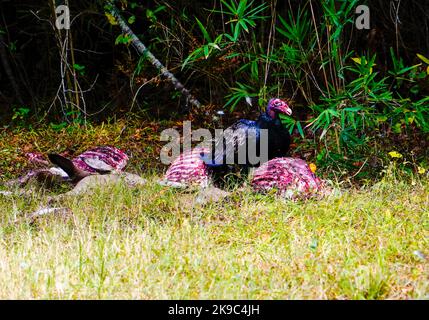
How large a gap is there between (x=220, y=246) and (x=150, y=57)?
2968mm

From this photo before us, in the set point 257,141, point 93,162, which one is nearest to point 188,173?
point 257,141

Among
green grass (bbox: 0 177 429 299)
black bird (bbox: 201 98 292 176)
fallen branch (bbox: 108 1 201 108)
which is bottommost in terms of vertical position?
green grass (bbox: 0 177 429 299)

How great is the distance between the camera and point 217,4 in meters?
6.48

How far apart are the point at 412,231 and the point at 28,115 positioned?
14.1 feet

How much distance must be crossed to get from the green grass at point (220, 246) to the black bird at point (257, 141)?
63cm

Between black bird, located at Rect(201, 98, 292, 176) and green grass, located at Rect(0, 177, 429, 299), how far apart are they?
627 millimetres

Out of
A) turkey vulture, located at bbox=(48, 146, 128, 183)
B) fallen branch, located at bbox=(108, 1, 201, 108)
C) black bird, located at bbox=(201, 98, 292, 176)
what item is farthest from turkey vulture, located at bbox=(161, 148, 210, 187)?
fallen branch, located at bbox=(108, 1, 201, 108)

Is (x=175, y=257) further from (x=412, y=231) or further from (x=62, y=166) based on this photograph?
(x=62, y=166)

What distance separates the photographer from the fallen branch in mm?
6156

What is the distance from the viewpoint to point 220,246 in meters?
3.55

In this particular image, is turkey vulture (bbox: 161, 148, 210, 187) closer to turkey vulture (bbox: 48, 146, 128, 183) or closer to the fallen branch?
turkey vulture (bbox: 48, 146, 128, 183)

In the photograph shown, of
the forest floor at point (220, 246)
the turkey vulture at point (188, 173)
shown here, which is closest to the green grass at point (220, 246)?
the forest floor at point (220, 246)

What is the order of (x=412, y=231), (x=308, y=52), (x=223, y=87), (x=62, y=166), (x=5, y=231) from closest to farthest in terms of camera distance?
(x=412, y=231) < (x=5, y=231) < (x=62, y=166) < (x=308, y=52) < (x=223, y=87)
